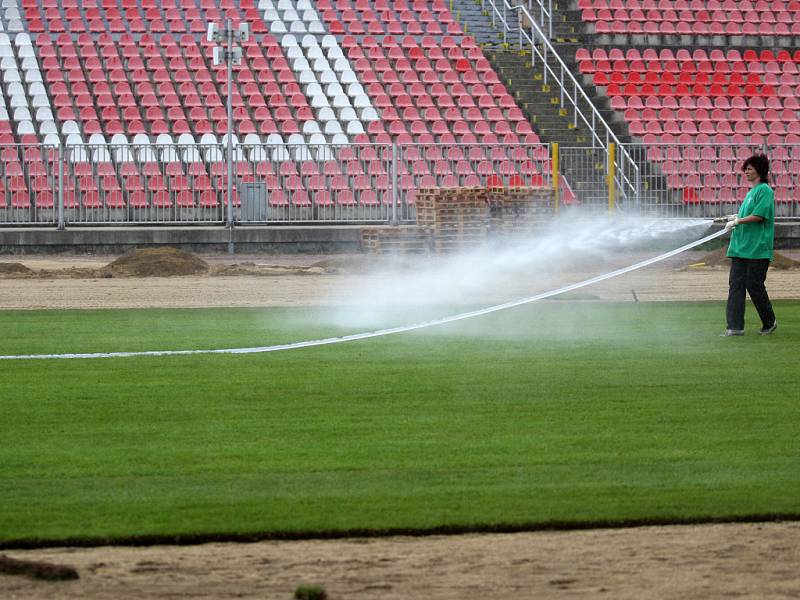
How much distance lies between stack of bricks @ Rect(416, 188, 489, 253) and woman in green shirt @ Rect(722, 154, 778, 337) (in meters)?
12.8

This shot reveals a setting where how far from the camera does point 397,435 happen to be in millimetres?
9234

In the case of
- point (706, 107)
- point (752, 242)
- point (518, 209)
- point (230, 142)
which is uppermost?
point (706, 107)

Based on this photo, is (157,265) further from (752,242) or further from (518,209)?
A: (752,242)

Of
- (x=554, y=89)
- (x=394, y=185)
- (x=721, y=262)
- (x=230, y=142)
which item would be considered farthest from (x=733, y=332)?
(x=554, y=89)

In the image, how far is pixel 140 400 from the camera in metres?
10.8

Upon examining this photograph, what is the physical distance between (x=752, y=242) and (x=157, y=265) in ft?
45.8

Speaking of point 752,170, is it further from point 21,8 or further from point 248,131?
point 21,8

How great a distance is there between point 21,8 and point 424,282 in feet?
64.2

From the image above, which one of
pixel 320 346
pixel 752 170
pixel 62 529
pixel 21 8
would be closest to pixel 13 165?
pixel 21 8

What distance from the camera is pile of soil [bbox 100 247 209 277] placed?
2566cm

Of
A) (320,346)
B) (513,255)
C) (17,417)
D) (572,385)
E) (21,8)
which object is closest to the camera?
(17,417)

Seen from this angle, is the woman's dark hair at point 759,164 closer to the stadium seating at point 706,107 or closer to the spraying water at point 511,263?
the spraying water at point 511,263

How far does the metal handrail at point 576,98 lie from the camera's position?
32.2m

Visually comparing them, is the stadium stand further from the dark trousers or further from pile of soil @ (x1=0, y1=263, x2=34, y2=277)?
the dark trousers
